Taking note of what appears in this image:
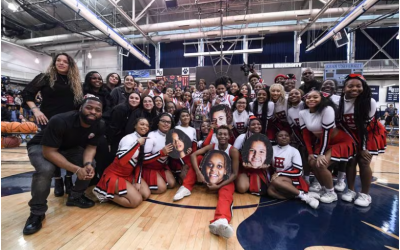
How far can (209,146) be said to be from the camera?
2.72m

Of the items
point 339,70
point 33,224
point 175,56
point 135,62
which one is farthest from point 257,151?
point 135,62

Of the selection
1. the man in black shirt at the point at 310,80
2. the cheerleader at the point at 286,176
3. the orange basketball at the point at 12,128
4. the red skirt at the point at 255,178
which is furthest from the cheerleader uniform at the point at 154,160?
the orange basketball at the point at 12,128

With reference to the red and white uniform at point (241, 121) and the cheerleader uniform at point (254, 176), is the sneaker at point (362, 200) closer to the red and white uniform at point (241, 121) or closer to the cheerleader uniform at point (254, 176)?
the cheerleader uniform at point (254, 176)

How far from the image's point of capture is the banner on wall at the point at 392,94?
39.6ft

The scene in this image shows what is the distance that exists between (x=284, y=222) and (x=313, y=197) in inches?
28.0

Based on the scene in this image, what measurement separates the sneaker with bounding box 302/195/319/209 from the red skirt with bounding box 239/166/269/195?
18.6 inches

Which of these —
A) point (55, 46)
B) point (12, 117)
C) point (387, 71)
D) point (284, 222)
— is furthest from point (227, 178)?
point (55, 46)

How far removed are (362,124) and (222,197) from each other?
1.79 m

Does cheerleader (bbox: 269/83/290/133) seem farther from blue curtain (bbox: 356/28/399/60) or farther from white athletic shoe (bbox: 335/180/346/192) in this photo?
blue curtain (bbox: 356/28/399/60)

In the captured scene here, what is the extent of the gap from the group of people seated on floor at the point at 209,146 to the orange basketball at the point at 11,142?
227 inches

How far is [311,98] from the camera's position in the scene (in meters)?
2.29

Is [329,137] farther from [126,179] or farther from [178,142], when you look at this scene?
[126,179]

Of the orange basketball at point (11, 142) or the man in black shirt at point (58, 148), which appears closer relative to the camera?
the man in black shirt at point (58, 148)

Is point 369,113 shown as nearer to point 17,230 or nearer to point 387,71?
point 17,230
